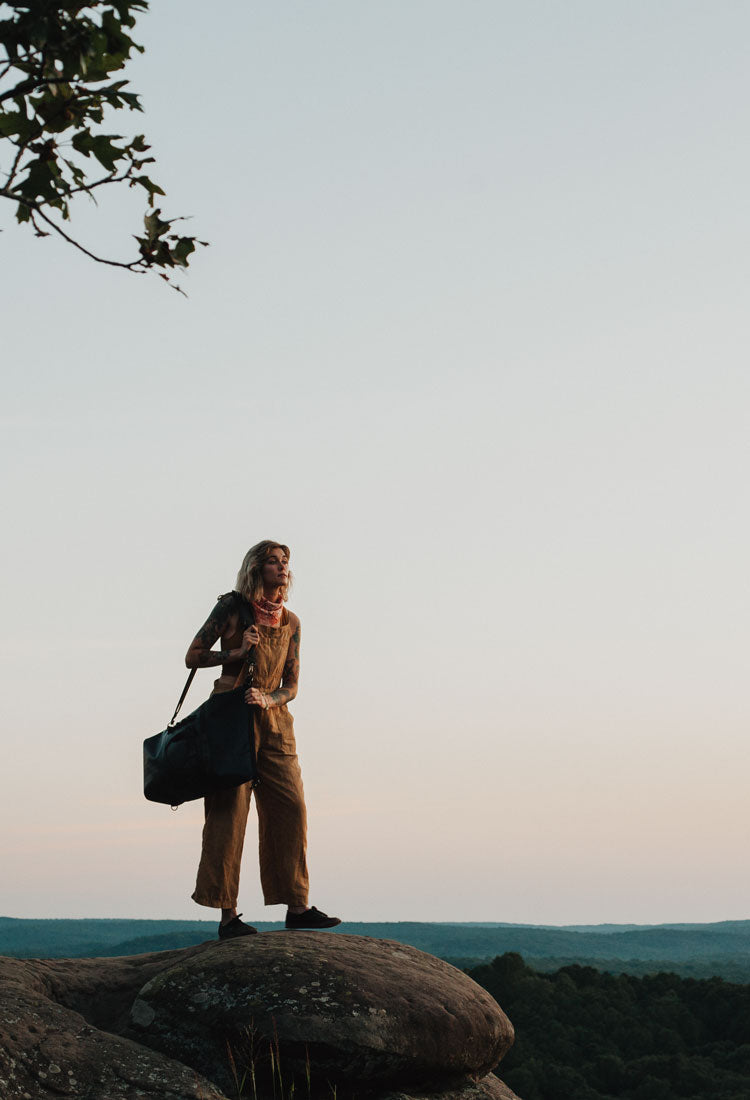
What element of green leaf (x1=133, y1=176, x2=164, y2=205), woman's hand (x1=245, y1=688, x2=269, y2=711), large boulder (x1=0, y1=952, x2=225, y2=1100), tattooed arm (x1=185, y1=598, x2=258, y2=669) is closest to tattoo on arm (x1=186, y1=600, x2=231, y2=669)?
tattooed arm (x1=185, y1=598, x2=258, y2=669)

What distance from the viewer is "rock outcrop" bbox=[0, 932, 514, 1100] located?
7.05 metres

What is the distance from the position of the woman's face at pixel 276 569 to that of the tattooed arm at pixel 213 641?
0.35 metres

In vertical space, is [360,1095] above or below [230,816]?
below

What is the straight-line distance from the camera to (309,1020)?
7496 mm

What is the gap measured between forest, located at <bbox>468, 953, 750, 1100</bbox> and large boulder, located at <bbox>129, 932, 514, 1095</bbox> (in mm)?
23894

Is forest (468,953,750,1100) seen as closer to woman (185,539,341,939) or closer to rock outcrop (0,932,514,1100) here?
woman (185,539,341,939)

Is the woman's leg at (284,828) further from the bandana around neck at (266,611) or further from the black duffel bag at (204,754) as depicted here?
the bandana around neck at (266,611)

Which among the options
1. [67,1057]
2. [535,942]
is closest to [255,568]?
[67,1057]

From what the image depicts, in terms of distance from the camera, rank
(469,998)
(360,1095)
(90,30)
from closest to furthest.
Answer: (90,30), (360,1095), (469,998)

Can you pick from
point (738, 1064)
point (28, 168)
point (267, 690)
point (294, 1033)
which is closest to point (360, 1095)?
point (294, 1033)

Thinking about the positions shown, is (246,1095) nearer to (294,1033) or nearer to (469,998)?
(294,1033)

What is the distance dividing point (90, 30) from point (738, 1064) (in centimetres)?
3665

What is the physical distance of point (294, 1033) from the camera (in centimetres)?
744

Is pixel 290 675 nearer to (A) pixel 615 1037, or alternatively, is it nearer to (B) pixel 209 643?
(B) pixel 209 643
